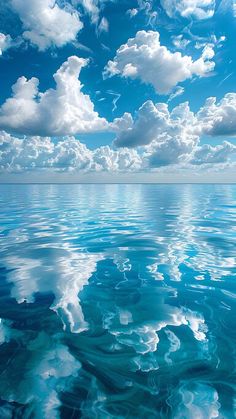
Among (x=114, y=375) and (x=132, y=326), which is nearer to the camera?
(x=114, y=375)

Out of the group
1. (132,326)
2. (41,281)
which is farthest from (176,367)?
(41,281)

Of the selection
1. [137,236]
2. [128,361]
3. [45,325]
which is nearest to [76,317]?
[45,325]

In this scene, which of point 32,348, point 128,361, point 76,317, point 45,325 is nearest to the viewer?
point 128,361

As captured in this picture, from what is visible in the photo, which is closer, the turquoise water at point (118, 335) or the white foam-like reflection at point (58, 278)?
the turquoise water at point (118, 335)

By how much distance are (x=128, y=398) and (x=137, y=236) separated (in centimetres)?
1019

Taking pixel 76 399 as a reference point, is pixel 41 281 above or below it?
below

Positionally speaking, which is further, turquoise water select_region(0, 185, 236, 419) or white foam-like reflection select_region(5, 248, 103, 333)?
white foam-like reflection select_region(5, 248, 103, 333)

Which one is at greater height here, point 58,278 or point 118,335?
point 118,335

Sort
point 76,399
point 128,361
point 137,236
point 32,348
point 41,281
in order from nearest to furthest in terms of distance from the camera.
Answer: point 76,399
point 128,361
point 32,348
point 41,281
point 137,236

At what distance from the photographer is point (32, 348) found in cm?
406

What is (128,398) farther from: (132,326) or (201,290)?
(201,290)

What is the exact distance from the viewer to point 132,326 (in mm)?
4793

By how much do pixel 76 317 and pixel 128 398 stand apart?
7.52 ft

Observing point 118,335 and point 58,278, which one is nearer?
point 118,335
